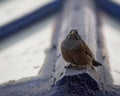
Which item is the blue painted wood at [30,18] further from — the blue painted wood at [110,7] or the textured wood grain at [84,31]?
the blue painted wood at [110,7]

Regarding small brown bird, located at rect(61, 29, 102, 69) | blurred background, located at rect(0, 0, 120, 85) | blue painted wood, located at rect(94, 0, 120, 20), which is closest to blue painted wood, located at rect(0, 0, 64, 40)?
blurred background, located at rect(0, 0, 120, 85)

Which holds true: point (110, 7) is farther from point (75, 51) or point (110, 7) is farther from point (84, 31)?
point (75, 51)

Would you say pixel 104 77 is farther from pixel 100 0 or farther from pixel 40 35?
pixel 100 0

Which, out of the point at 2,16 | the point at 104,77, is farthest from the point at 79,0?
the point at 104,77

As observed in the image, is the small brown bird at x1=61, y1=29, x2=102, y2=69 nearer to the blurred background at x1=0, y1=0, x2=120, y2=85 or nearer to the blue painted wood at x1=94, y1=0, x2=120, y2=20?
the blurred background at x1=0, y1=0, x2=120, y2=85

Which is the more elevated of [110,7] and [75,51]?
[110,7]

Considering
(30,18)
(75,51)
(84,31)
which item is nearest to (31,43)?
(30,18)

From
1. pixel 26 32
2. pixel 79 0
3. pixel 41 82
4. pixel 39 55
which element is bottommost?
pixel 41 82
